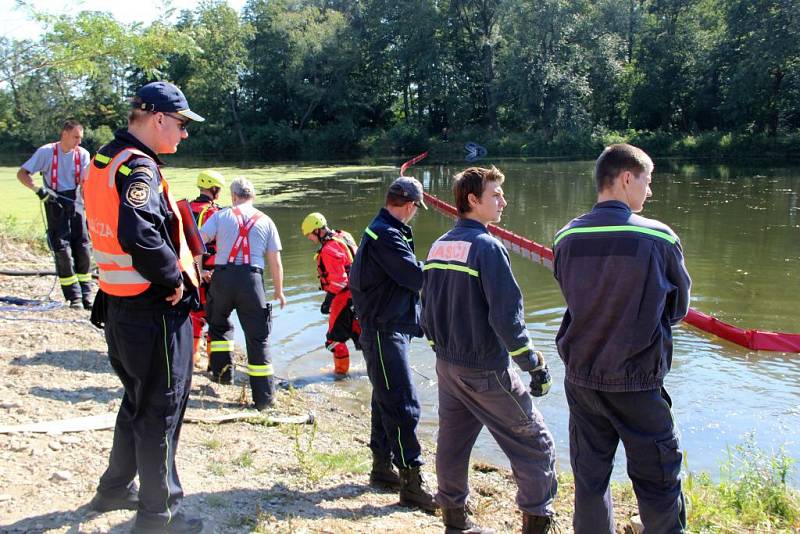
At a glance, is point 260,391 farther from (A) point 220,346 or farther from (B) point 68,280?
(B) point 68,280

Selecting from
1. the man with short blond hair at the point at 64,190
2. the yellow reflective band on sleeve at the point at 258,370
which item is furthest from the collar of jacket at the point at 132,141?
the man with short blond hair at the point at 64,190

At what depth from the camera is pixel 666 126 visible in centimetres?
5003

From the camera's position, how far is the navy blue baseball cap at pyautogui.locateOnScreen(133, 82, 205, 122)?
10.6 ft

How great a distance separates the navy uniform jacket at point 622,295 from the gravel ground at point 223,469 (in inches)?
57.0

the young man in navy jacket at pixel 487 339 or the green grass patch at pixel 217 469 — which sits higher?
the young man in navy jacket at pixel 487 339

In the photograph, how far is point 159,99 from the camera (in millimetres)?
3244

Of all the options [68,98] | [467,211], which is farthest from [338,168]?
[467,211]

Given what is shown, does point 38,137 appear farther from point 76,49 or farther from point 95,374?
point 95,374

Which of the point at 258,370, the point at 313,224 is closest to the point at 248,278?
the point at 258,370

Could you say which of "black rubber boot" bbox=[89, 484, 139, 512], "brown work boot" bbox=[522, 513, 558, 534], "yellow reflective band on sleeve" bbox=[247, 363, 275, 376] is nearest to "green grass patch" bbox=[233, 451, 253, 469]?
"black rubber boot" bbox=[89, 484, 139, 512]

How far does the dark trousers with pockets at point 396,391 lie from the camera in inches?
165

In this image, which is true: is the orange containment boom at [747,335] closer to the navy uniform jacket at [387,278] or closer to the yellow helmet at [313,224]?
the yellow helmet at [313,224]

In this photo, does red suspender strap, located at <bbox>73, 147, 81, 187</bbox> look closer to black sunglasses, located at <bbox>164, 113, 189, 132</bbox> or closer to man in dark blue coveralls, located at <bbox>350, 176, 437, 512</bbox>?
man in dark blue coveralls, located at <bbox>350, 176, 437, 512</bbox>

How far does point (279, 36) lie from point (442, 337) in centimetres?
6029
